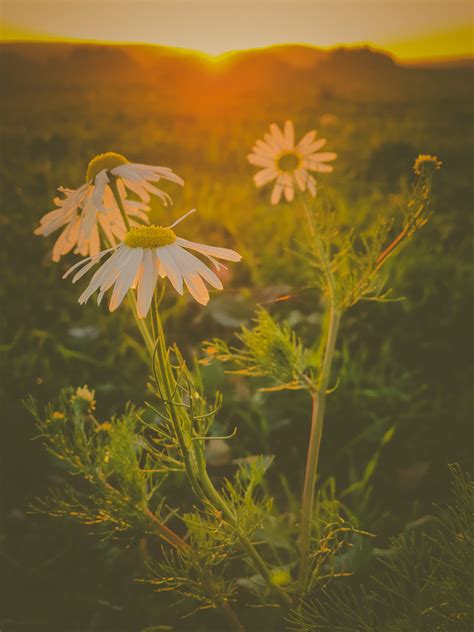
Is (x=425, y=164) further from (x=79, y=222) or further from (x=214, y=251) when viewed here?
(x=79, y=222)

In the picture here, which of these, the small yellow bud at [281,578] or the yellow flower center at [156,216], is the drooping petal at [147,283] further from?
the yellow flower center at [156,216]

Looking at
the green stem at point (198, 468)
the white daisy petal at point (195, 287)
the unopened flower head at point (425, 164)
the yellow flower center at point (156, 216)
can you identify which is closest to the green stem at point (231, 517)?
the green stem at point (198, 468)

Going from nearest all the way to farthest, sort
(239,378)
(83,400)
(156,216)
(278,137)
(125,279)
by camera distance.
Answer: (125,279), (83,400), (278,137), (239,378), (156,216)

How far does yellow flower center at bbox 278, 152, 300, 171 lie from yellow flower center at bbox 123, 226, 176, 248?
58 cm

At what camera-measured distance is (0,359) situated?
5.11 ft

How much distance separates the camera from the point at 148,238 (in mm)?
633

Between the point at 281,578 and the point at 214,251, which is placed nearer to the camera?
the point at 214,251

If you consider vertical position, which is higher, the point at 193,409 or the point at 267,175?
the point at 267,175

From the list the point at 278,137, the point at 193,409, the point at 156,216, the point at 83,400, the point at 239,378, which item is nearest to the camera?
the point at 193,409

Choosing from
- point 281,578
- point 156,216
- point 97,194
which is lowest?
point 281,578

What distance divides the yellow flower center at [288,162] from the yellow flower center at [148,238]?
0.58 m

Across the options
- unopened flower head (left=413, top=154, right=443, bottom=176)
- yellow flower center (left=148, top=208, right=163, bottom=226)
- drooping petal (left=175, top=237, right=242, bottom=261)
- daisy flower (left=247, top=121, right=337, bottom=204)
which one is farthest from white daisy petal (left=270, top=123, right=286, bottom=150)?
yellow flower center (left=148, top=208, right=163, bottom=226)

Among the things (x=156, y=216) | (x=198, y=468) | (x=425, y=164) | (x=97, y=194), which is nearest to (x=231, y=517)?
(x=198, y=468)

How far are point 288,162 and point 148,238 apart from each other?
0.61 meters
